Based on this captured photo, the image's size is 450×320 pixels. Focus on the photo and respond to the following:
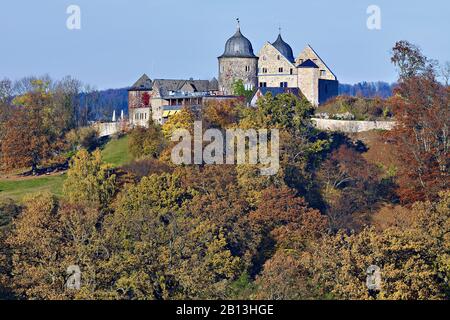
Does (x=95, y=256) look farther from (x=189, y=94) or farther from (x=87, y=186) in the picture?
(x=189, y=94)

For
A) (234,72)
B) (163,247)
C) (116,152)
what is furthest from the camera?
(234,72)

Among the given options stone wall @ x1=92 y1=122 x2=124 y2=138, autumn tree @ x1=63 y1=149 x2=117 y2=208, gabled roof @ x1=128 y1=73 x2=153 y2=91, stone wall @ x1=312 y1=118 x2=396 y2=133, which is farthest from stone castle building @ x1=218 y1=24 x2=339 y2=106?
autumn tree @ x1=63 y1=149 x2=117 y2=208

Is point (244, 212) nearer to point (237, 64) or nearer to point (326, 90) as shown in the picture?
point (237, 64)

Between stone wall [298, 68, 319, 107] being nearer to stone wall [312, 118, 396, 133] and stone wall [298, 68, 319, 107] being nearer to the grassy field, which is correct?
stone wall [312, 118, 396, 133]

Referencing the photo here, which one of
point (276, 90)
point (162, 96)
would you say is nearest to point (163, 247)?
point (276, 90)

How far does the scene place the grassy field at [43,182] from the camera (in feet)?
212

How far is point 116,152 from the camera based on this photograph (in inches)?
2815

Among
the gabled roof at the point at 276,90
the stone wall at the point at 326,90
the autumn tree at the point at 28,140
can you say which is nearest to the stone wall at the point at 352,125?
the gabled roof at the point at 276,90

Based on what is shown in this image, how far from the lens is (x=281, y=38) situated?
3184 inches

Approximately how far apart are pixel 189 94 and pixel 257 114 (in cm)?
1216

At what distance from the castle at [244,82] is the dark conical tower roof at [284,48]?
1.2 inches

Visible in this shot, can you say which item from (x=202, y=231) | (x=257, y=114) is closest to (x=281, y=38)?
(x=257, y=114)

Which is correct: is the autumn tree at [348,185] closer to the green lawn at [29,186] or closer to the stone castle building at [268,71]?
the stone castle building at [268,71]

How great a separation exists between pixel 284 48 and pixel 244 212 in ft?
82.8
